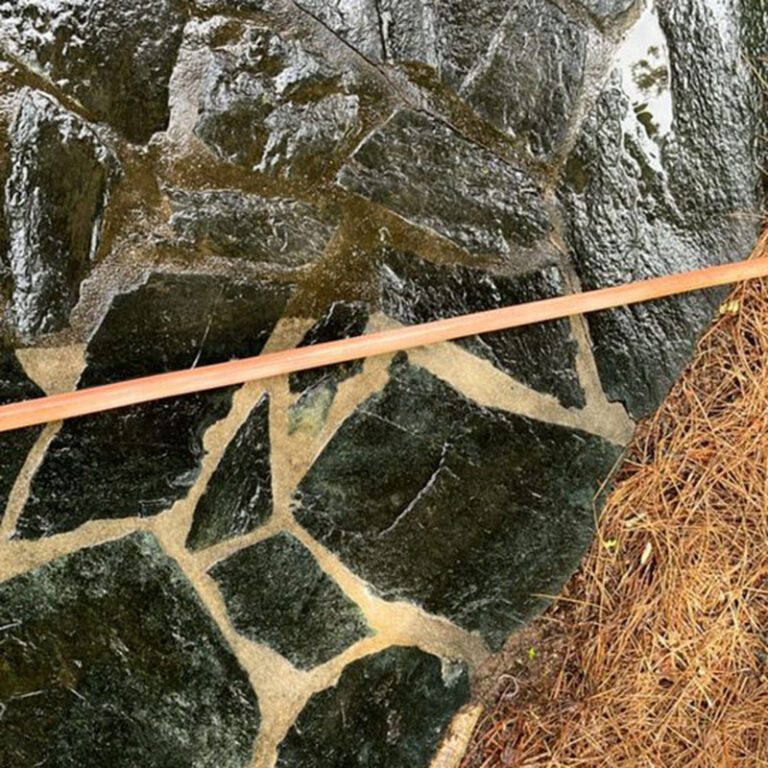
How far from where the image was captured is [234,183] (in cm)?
168

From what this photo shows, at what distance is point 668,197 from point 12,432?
130cm

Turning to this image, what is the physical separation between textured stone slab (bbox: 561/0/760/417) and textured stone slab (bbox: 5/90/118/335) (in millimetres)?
878

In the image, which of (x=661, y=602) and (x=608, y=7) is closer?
(x=608, y=7)

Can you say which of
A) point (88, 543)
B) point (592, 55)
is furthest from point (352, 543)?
point (592, 55)

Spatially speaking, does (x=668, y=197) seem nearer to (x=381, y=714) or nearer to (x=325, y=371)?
(x=325, y=371)

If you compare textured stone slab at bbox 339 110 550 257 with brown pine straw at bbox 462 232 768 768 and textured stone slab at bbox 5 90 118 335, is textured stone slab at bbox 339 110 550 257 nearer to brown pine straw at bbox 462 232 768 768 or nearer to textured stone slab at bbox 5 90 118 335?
textured stone slab at bbox 5 90 118 335

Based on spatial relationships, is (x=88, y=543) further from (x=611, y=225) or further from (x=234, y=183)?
(x=611, y=225)

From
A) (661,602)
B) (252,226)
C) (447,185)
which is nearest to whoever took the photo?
(252,226)

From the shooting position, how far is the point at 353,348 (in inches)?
67.6

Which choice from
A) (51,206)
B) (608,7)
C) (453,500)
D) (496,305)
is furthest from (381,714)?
(608,7)

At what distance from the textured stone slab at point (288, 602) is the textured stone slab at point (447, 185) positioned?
0.65m

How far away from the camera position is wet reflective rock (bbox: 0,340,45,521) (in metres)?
1.57

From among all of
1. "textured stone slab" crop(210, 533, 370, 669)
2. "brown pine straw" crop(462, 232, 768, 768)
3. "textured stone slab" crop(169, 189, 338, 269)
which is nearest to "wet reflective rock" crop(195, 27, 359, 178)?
"textured stone slab" crop(169, 189, 338, 269)

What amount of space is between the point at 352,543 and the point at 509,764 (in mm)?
665
